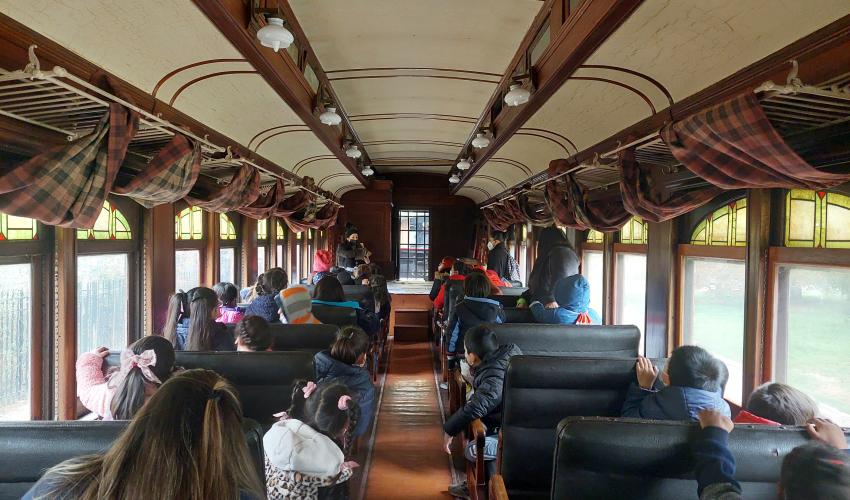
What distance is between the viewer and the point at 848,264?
2365 mm

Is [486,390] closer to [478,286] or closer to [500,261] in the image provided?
Answer: [478,286]

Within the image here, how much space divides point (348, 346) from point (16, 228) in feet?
5.87

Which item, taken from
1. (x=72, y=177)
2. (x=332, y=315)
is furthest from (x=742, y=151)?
(x=332, y=315)

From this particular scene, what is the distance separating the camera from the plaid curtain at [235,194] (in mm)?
3781

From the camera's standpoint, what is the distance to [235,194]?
412cm

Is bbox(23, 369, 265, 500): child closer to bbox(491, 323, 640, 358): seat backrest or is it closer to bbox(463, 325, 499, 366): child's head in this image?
bbox(463, 325, 499, 366): child's head

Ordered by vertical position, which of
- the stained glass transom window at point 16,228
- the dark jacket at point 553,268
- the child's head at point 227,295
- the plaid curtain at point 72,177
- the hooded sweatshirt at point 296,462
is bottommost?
the hooded sweatshirt at point 296,462

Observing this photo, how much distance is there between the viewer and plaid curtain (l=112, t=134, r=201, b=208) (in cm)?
259

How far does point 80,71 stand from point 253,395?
66.2 inches

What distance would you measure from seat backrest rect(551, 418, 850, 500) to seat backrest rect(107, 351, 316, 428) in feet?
4.69

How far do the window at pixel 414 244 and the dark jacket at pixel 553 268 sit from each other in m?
8.17

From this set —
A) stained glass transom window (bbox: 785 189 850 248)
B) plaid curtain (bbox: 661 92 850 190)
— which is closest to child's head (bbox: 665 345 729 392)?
plaid curtain (bbox: 661 92 850 190)

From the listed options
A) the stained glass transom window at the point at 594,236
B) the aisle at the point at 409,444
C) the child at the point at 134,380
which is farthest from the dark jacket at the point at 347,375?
the stained glass transom window at the point at 594,236

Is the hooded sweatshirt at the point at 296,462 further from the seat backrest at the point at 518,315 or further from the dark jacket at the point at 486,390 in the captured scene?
the seat backrest at the point at 518,315
